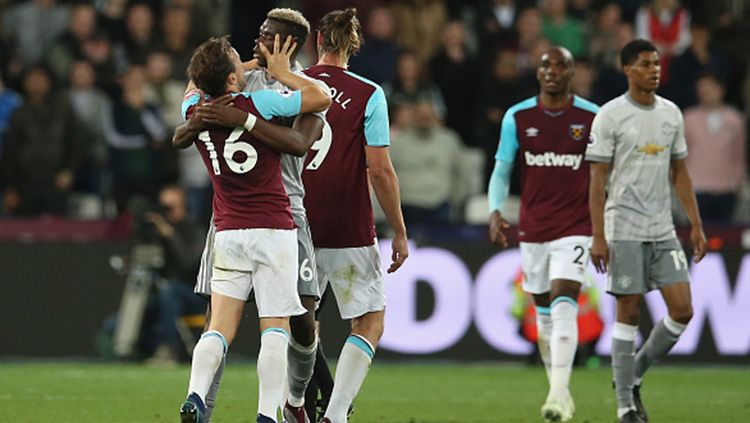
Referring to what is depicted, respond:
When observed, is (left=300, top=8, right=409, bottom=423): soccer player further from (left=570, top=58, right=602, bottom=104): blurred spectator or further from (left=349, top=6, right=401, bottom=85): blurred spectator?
(left=349, top=6, right=401, bottom=85): blurred spectator

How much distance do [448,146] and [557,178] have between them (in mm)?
6177

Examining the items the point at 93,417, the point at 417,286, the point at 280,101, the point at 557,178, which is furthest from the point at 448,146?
the point at 280,101

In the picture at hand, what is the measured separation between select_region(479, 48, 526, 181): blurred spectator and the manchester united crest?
624cm

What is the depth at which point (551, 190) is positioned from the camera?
1123 centimetres

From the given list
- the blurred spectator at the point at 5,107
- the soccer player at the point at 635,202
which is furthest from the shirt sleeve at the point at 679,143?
the blurred spectator at the point at 5,107

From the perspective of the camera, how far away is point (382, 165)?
9.20 meters

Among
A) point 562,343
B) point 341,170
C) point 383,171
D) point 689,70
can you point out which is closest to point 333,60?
point 341,170

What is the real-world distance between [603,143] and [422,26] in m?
9.12

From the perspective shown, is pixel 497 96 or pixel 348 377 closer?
pixel 348 377

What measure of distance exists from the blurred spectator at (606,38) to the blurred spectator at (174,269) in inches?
211

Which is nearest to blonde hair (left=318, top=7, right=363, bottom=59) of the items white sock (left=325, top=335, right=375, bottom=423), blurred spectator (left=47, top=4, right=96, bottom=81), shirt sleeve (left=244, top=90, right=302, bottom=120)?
shirt sleeve (left=244, top=90, right=302, bottom=120)

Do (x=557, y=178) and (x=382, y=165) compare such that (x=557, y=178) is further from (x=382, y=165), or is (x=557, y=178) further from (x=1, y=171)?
(x=1, y=171)

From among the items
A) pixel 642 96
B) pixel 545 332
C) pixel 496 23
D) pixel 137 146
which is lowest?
pixel 545 332

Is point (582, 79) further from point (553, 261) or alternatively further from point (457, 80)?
point (553, 261)
